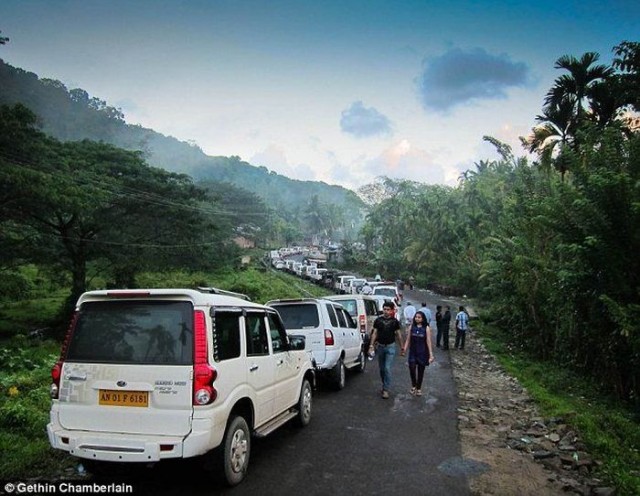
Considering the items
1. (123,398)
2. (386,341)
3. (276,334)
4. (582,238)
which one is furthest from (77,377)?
(582,238)

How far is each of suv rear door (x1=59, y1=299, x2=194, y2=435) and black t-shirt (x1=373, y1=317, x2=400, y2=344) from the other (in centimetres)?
537

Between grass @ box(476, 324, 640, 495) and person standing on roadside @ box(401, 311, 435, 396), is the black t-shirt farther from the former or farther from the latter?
grass @ box(476, 324, 640, 495)

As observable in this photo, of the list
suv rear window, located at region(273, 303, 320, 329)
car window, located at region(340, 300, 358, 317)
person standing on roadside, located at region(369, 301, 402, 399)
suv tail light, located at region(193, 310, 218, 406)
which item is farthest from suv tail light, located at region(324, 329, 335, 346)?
car window, located at region(340, 300, 358, 317)

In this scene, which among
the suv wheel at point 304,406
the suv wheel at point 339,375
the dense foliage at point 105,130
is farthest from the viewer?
the dense foliage at point 105,130

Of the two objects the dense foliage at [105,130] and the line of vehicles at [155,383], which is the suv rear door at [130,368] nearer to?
the line of vehicles at [155,383]

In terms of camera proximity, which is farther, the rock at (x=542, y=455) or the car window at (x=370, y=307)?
the car window at (x=370, y=307)

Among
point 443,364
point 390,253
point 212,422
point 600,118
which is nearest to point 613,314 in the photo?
point 443,364

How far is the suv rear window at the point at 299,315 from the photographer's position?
374 inches

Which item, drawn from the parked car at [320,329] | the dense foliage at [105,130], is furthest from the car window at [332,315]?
the dense foliage at [105,130]

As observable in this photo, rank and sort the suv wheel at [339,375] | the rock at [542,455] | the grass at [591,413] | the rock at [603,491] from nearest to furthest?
the rock at [603,491] → the grass at [591,413] → the rock at [542,455] → the suv wheel at [339,375]

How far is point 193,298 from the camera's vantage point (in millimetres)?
4566

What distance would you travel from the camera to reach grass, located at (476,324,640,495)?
19.1 ft

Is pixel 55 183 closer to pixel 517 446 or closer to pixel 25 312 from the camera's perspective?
pixel 25 312

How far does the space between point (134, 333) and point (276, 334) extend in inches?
88.3
